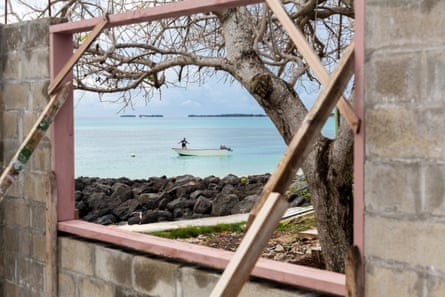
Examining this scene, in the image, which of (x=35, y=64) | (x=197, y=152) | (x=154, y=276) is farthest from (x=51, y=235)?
(x=197, y=152)

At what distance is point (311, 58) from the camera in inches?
108

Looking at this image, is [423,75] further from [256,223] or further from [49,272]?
[49,272]

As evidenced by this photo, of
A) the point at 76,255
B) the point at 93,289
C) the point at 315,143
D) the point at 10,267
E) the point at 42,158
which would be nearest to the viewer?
the point at 93,289

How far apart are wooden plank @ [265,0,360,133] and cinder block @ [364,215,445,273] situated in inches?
15.0

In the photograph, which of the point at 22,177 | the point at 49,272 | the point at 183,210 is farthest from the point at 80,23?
the point at 183,210

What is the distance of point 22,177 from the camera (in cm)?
460

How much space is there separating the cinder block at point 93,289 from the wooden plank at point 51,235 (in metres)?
0.28

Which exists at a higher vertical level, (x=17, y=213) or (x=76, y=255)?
(x=17, y=213)

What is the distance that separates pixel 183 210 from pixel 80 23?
8.40 metres

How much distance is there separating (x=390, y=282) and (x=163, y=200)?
11.0m

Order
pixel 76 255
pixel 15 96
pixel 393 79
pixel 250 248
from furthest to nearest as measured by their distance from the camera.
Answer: pixel 15 96 < pixel 76 255 < pixel 393 79 < pixel 250 248

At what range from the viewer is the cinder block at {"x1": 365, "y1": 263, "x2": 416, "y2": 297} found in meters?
2.44

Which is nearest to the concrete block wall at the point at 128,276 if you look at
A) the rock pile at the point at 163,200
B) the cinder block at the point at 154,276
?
the cinder block at the point at 154,276

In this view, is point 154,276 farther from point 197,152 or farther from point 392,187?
point 197,152
